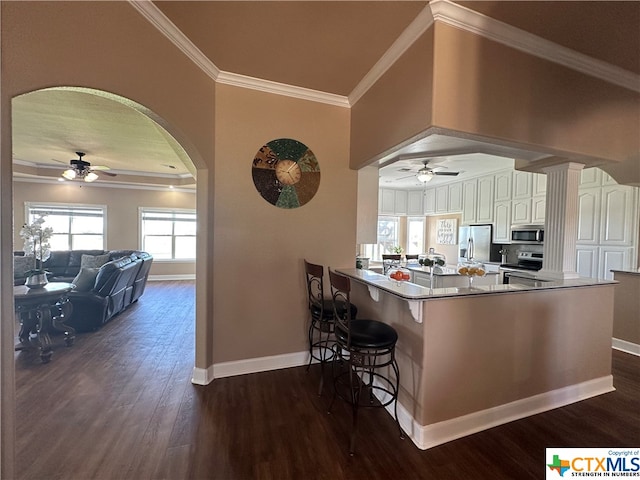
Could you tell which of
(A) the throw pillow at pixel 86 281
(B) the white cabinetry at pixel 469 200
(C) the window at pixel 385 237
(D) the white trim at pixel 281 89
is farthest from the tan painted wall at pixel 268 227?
(C) the window at pixel 385 237

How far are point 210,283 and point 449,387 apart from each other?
2012mm

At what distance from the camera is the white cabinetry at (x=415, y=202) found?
6.90 meters

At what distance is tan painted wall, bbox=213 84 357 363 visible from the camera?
7.88ft

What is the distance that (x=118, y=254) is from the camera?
5344 millimetres

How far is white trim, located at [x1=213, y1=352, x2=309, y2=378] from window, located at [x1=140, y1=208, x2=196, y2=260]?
18.8 feet

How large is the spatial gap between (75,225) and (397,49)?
26.4 feet

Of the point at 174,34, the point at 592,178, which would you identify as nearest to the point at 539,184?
the point at 592,178

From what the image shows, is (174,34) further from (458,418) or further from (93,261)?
(93,261)

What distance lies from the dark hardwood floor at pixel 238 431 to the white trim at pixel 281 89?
266 cm

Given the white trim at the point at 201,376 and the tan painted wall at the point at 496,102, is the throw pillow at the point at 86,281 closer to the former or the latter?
the white trim at the point at 201,376

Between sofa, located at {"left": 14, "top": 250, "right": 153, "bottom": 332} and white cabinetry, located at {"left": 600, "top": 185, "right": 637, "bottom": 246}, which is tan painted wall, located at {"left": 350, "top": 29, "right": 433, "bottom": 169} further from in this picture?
white cabinetry, located at {"left": 600, "top": 185, "right": 637, "bottom": 246}

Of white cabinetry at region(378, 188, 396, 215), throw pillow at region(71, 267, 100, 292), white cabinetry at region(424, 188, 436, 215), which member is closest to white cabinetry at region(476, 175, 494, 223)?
white cabinetry at region(424, 188, 436, 215)

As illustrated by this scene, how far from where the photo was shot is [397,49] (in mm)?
1893

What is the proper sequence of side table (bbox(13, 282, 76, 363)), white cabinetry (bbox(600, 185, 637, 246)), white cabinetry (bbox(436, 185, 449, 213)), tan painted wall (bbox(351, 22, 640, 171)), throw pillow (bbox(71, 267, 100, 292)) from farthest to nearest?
white cabinetry (bbox(436, 185, 449, 213)), throw pillow (bbox(71, 267, 100, 292)), white cabinetry (bbox(600, 185, 637, 246)), side table (bbox(13, 282, 76, 363)), tan painted wall (bbox(351, 22, 640, 171))
